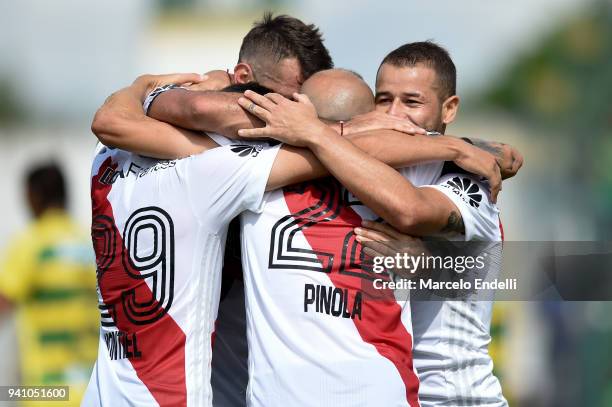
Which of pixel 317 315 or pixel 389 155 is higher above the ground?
pixel 389 155

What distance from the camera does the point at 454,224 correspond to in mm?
3760

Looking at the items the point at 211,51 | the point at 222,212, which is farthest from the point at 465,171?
the point at 211,51

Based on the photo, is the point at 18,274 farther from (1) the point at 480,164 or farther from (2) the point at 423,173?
(1) the point at 480,164

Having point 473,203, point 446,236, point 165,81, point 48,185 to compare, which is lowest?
point 446,236

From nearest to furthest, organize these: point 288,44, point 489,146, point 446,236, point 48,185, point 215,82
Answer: point 446,236 → point 489,146 → point 288,44 → point 215,82 → point 48,185

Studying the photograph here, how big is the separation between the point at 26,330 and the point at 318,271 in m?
3.15

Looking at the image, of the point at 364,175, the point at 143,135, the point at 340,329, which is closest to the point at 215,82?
the point at 143,135

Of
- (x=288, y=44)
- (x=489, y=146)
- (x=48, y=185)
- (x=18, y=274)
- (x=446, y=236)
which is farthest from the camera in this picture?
(x=48, y=185)

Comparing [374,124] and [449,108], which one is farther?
[449,108]

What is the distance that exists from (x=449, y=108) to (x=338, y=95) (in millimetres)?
775

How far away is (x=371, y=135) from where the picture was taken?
12.4 ft

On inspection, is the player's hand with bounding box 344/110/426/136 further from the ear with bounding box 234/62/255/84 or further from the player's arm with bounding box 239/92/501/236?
the ear with bounding box 234/62/255/84

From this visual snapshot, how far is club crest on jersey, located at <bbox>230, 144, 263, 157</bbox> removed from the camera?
374cm

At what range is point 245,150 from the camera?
3758 millimetres
